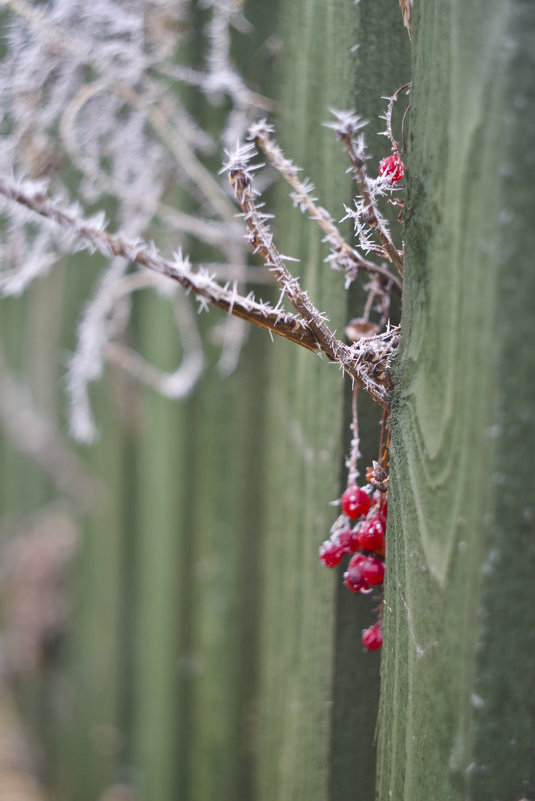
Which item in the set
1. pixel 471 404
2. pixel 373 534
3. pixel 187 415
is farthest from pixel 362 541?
pixel 187 415

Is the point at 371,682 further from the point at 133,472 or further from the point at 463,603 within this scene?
the point at 133,472

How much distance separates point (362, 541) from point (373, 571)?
0.03 metres

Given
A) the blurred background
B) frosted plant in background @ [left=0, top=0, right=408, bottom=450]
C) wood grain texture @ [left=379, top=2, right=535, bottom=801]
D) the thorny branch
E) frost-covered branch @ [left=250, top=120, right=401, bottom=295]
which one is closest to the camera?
wood grain texture @ [left=379, top=2, right=535, bottom=801]

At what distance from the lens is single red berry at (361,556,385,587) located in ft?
2.16

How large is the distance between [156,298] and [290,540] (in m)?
0.91

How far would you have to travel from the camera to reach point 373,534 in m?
0.65

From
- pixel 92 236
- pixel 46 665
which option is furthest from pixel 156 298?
pixel 46 665

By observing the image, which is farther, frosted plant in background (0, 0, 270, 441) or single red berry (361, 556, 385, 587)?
frosted plant in background (0, 0, 270, 441)

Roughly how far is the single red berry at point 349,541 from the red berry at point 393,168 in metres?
0.34

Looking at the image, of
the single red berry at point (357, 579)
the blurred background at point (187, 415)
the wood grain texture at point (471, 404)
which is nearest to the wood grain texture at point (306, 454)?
the blurred background at point (187, 415)

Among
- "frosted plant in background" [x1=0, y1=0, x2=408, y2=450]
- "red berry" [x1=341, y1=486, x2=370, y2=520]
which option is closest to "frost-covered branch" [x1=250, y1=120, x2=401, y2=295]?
"frosted plant in background" [x1=0, y1=0, x2=408, y2=450]

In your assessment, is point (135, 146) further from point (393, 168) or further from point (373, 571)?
point (373, 571)

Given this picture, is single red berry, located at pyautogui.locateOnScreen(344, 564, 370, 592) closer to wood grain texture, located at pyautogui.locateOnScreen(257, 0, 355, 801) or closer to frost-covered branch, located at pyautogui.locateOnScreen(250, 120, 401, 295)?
wood grain texture, located at pyautogui.locateOnScreen(257, 0, 355, 801)

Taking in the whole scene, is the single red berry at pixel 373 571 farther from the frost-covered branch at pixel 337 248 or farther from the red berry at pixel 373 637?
the frost-covered branch at pixel 337 248
